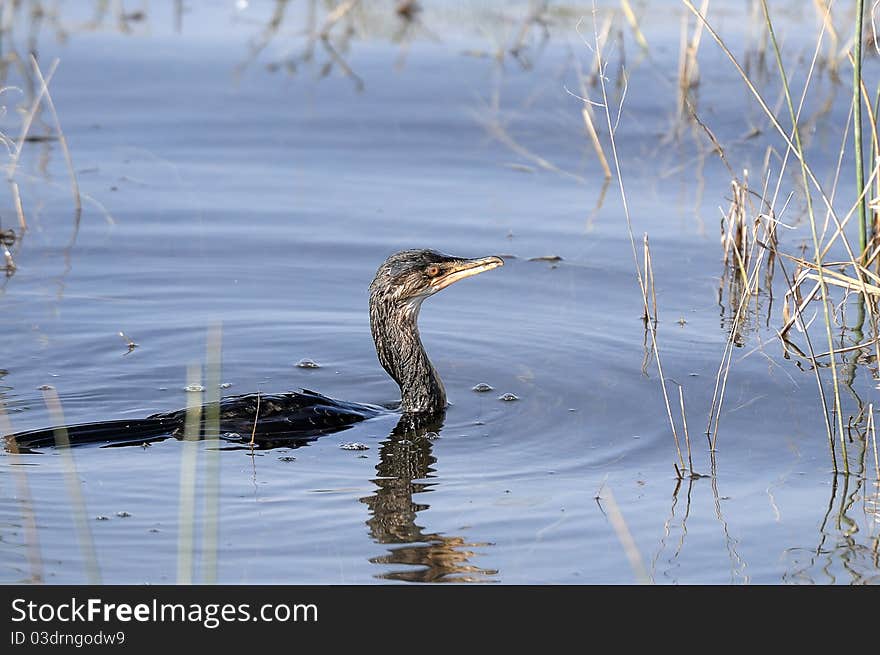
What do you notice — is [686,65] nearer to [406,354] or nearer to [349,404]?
[406,354]

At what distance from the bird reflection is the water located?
0.06 feet

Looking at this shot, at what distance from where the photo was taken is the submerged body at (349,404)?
6.55m

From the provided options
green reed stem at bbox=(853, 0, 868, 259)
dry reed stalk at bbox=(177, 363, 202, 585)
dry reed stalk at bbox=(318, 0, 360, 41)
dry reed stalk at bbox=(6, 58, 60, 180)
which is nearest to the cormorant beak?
dry reed stalk at bbox=(177, 363, 202, 585)

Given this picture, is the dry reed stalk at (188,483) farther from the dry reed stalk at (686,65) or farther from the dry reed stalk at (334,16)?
the dry reed stalk at (334,16)

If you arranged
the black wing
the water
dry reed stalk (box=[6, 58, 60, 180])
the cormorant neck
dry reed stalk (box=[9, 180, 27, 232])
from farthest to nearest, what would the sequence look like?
dry reed stalk (box=[9, 180, 27, 232]), dry reed stalk (box=[6, 58, 60, 180]), the cormorant neck, the black wing, the water

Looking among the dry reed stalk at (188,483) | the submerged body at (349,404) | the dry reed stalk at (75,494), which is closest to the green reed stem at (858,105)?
the submerged body at (349,404)

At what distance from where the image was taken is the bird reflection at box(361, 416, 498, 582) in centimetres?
510

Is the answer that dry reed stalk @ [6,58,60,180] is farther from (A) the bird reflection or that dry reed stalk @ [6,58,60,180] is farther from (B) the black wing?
(A) the bird reflection

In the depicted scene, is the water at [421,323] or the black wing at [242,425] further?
the black wing at [242,425]

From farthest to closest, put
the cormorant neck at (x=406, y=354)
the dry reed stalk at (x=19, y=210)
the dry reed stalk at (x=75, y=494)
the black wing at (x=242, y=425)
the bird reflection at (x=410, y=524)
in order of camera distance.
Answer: the dry reed stalk at (x=19, y=210), the cormorant neck at (x=406, y=354), the black wing at (x=242, y=425), the bird reflection at (x=410, y=524), the dry reed stalk at (x=75, y=494)

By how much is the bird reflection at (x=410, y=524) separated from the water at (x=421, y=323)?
0.7 inches

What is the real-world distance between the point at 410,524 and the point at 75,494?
131 cm

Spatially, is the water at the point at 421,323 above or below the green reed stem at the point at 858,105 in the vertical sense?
below

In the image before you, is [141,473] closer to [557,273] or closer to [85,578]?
[85,578]
